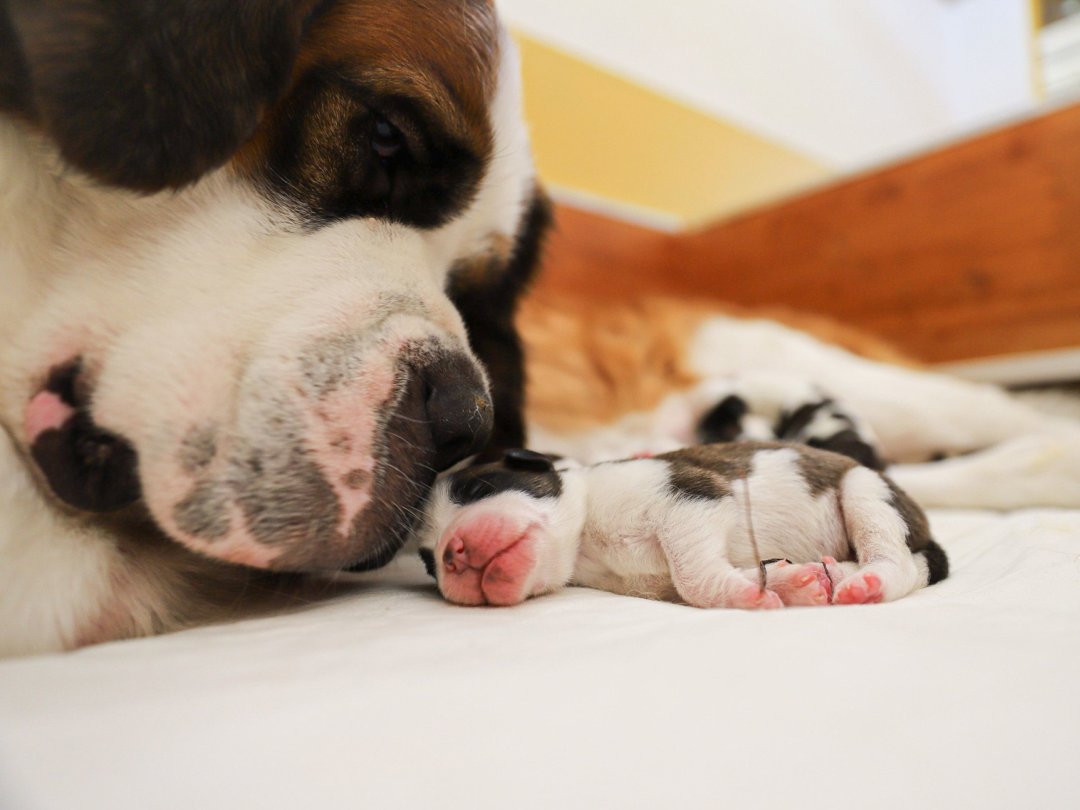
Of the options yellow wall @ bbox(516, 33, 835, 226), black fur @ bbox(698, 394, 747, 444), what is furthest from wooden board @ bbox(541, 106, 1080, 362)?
black fur @ bbox(698, 394, 747, 444)

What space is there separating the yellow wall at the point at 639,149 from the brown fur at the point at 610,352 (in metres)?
0.63

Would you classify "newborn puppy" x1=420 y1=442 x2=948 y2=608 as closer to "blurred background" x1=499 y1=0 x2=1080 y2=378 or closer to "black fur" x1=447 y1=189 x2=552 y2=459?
"black fur" x1=447 y1=189 x2=552 y2=459

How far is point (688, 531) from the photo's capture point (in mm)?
815

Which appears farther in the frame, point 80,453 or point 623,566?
point 623,566

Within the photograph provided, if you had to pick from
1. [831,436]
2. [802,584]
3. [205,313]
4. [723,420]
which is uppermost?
[205,313]

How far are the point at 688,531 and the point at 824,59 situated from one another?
4005 millimetres

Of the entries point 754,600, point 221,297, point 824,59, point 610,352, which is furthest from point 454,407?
point 824,59

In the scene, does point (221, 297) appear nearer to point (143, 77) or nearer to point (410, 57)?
point (143, 77)

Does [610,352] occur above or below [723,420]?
below

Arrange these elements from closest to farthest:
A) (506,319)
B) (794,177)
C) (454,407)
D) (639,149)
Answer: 1. (454,407)
2. (506,319)
3. (639,149)
4. (794,177)

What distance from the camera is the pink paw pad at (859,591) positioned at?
0.72 meters

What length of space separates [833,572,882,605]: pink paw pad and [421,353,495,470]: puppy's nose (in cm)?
39

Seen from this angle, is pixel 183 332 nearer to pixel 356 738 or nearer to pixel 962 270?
pixel 356 738

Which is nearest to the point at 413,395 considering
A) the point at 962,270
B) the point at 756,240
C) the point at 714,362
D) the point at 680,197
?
the point at 714,362
